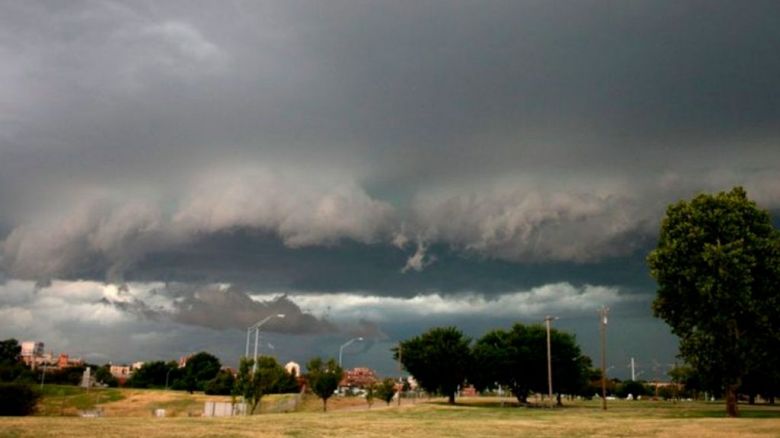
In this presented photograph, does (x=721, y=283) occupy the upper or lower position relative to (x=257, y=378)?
upper

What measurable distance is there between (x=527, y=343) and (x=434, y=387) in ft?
52.3

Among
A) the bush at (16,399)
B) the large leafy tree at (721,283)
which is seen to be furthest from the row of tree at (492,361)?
the bush at (16,399)

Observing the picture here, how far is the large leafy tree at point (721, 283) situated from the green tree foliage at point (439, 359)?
51514mm

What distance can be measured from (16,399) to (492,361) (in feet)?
232

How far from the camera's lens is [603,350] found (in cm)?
8581

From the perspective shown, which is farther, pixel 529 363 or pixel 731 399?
pixel 529 363

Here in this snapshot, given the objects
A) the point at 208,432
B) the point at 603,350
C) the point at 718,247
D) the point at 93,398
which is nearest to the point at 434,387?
the point at 603,350

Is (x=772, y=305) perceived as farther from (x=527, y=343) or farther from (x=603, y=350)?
(x=527, y=343)

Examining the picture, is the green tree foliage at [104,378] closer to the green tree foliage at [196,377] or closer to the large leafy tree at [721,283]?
the green tree foliage at [196,377]

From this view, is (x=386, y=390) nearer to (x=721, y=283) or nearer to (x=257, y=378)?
(x=257, y=378)

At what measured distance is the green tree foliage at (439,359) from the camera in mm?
103188

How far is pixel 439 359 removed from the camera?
340 feet

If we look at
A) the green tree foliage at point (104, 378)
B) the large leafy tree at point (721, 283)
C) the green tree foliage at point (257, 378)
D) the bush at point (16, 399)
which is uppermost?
the large leafy tree at point (721, 283)

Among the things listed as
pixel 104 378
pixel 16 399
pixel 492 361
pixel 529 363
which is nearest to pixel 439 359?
pixel 492 361
